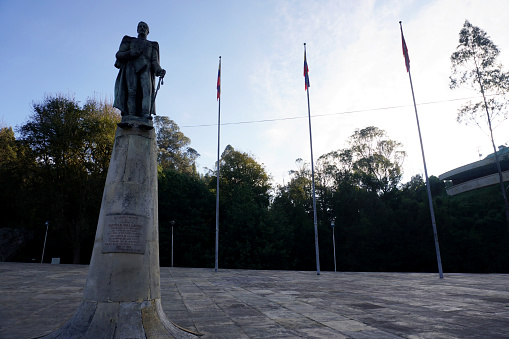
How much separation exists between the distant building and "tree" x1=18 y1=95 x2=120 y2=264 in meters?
37.9

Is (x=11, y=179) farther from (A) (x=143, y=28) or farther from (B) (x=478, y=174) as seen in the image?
(B) (x=478, y=174)

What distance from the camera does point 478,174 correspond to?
36688 millimetres

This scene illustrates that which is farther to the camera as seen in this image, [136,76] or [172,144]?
[172,144]

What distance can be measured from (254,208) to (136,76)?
29321 mm

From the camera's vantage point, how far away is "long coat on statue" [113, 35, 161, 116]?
534 cm

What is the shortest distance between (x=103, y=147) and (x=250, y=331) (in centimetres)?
2451

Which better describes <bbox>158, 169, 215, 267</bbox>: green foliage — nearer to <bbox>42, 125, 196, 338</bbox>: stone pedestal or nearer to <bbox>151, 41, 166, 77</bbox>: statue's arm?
<bbox>151, 41, 166, 77</bbox>: statue's arm

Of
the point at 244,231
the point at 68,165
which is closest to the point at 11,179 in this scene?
the point at 68,165

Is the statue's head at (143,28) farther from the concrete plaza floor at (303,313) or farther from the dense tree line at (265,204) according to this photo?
the dense tree line at (265,204)

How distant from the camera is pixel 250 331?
4.90 metres

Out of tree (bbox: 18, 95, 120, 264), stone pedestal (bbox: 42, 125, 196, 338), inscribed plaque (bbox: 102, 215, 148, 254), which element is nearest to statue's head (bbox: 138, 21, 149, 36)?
stone pedestal (bbox: 42, 125, 196, 338)

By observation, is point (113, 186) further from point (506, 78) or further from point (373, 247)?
point (373, 247)

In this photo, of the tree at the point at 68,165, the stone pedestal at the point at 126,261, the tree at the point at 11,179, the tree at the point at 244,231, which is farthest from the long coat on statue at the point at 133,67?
the tree at the point at 244,231

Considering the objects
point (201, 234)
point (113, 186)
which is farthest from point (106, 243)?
point (201, 234)
